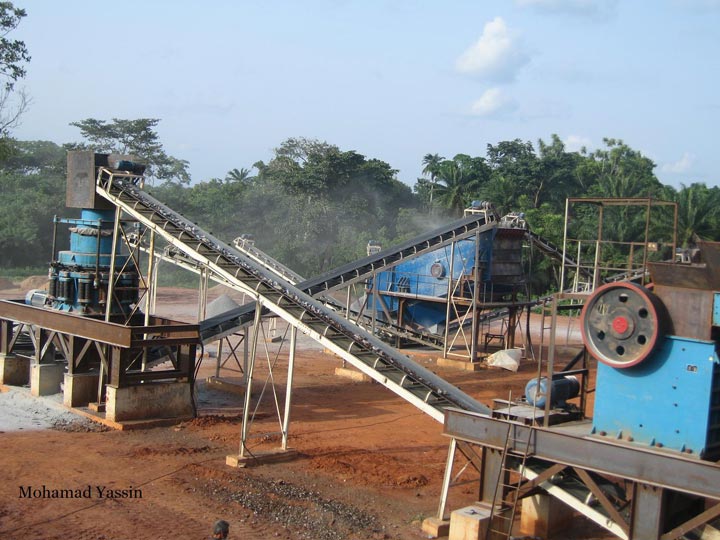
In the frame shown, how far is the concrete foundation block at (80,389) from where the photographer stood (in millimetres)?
19719

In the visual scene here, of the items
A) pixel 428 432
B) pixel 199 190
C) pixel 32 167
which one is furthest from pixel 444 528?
pixel 32 167

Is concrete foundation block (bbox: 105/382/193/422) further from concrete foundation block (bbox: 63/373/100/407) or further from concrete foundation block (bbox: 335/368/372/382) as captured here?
concrete foundation block (bbox: 335/368/372/382)

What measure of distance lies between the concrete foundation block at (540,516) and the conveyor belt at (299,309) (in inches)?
67.6

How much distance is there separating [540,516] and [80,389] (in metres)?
12.2

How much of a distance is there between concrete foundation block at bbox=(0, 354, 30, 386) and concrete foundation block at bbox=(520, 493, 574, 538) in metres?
15.4

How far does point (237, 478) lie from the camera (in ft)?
48.5

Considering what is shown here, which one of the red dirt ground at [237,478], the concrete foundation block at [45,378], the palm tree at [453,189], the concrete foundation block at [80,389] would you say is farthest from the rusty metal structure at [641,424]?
the palm tree at [453,189]

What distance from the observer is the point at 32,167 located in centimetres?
7719

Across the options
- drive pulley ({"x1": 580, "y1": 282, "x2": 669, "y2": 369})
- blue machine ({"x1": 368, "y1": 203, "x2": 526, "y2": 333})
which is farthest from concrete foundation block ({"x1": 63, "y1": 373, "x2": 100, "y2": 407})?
blue machine ({"x1": 368, "y1": 203, "x2": 526, "y2": 333})

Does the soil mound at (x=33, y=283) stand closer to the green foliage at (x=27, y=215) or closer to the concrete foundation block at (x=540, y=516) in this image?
the green foliage at (x=27, y=215)

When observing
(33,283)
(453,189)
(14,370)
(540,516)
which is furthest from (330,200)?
(540,516)

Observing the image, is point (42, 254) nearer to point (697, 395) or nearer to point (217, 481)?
point (217, 481)

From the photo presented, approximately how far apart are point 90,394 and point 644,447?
14.1 metres

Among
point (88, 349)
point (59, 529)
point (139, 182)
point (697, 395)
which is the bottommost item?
point (59, 529)
